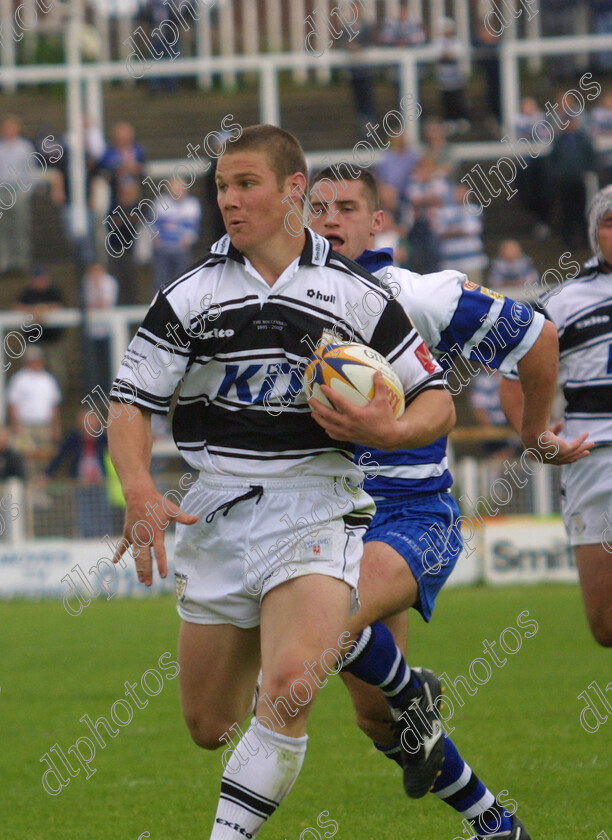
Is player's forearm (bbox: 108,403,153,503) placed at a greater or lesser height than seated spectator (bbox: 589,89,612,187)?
greater

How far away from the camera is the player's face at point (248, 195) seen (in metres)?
4.85

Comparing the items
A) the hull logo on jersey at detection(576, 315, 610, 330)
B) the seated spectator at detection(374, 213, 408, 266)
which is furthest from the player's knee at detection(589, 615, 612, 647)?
the seated spectator at detection(374, 213, 408, 266)

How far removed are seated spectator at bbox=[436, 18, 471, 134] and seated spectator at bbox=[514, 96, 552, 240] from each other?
1.79m

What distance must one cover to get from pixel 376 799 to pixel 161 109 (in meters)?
20.2

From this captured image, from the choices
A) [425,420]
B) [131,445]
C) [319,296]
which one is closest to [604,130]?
[319,296]

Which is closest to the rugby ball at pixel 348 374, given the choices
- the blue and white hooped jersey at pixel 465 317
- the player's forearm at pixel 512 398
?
the blue and white hooped jersey at pixel 465 317

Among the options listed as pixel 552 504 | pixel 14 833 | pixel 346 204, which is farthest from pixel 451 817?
pixel 552 504

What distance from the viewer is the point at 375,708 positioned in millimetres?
5918

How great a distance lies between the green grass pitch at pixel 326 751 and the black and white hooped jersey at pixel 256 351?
1.88 meters

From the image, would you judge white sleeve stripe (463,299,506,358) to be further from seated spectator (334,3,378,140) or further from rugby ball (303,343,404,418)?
seated spectator (334,3,378,140)

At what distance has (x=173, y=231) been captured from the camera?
19.0m

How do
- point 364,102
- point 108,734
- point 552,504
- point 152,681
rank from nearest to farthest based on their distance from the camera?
point 108,734 → point 152,681 → point 552,504 → point 364,102

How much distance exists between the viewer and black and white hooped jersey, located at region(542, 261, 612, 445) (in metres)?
7.20

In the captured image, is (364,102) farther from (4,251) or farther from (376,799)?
(376,799)
